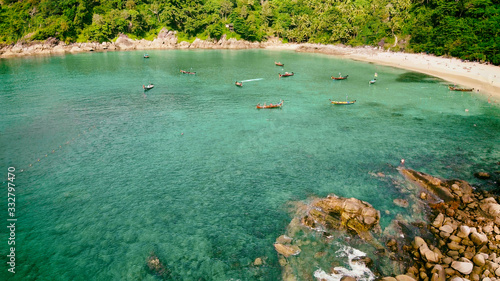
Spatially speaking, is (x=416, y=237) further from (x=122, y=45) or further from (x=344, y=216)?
(x=122, y=45)

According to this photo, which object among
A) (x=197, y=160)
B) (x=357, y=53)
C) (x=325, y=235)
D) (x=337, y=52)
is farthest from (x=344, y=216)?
(x=337, y=52)

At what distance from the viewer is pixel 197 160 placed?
4400 cm

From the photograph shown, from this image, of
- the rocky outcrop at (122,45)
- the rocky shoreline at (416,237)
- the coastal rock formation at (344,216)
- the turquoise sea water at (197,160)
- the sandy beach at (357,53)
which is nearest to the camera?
the rocky shoreline at (416,237)

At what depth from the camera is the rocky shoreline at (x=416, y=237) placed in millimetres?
23750

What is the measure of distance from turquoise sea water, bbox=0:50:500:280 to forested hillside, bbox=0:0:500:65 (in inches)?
1577

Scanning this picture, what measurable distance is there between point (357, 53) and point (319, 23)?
38039 millimetres

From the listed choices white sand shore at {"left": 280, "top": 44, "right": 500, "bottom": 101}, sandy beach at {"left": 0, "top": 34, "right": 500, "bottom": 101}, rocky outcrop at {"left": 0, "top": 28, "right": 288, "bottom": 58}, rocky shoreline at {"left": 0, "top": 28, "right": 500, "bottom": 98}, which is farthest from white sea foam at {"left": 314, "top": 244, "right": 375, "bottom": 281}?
rocky outcrop at {"left": 0, "top": 28, "right": 288, "bottom": 58}

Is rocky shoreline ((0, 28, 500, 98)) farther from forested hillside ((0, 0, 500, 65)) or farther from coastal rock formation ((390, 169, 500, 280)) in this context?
coastal rock formation ((390, 169, 500, 280))

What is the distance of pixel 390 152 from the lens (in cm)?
4631

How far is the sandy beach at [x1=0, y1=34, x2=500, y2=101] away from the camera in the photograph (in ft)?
289

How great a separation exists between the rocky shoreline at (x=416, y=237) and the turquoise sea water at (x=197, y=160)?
2.37m

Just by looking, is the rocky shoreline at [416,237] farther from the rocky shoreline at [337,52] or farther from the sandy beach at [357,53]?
the rocky shoreline at [337,52]

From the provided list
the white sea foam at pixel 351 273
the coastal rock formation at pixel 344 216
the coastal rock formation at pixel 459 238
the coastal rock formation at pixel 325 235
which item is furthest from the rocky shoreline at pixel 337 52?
the white sea foam at pixel 351 273

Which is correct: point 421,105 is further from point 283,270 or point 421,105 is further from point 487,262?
point 283,270
